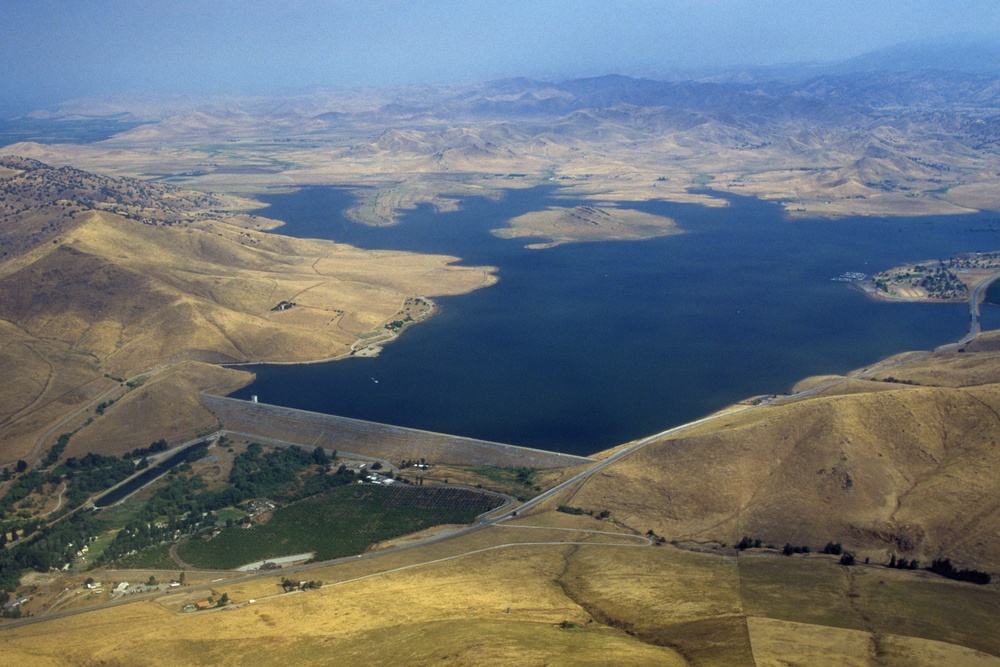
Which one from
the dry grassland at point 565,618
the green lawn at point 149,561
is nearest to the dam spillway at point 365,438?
the dry grassland at point 565,618

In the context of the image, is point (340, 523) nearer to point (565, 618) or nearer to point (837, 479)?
point (565, 618)

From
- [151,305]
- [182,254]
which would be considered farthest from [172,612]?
[182,254]

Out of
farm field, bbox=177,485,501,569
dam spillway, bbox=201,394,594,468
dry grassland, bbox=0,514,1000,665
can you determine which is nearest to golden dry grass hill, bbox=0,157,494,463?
dam spillway, bbox=201,394,594,468

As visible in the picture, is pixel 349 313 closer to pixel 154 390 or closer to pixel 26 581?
pixel 154 390

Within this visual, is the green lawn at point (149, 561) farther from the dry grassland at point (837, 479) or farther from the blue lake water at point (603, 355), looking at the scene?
the dry grassland at point (837, 479)

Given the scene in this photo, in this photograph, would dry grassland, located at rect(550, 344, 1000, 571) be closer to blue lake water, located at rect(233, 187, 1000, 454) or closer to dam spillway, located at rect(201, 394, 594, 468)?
dam spillway, located at rect(201, 394, 594, 468)

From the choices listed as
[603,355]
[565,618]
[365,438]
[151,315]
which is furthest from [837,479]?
[151,315]
